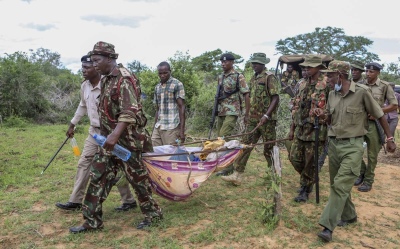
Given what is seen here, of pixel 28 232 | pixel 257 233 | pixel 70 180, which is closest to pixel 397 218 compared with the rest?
pixel 257 233

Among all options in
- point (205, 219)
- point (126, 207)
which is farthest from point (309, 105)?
point (126, 207)

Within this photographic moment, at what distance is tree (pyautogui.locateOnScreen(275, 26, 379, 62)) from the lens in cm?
3206

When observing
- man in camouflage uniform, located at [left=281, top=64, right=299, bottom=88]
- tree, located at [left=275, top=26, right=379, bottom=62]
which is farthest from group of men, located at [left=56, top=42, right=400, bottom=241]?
tree, located at [left=275, top=26, right=379, bottom=62]

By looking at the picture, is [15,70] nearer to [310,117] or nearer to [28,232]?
[28,232]

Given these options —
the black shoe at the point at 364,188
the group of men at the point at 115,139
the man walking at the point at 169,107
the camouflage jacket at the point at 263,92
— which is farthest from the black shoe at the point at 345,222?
the man walking at the point at 169,107

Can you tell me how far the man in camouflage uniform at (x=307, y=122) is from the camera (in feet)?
14.6

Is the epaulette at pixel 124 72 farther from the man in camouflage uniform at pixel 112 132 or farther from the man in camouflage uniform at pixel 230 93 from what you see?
the man in camouflage uniform at pixel 230 93

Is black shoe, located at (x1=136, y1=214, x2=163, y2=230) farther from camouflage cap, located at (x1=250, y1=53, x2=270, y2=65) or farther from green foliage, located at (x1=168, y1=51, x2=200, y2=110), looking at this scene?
green foliage, located at (x1=168, y1=51, x2=200, y2=110)

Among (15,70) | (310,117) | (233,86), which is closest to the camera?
(310,117)

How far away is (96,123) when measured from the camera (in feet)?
13.9

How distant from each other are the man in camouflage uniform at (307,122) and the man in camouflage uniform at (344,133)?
0.52 metres

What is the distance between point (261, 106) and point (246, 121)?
1.14 ft

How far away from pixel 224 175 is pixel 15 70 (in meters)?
9.67

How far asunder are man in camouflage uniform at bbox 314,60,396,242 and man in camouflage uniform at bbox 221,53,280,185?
1.36 m
